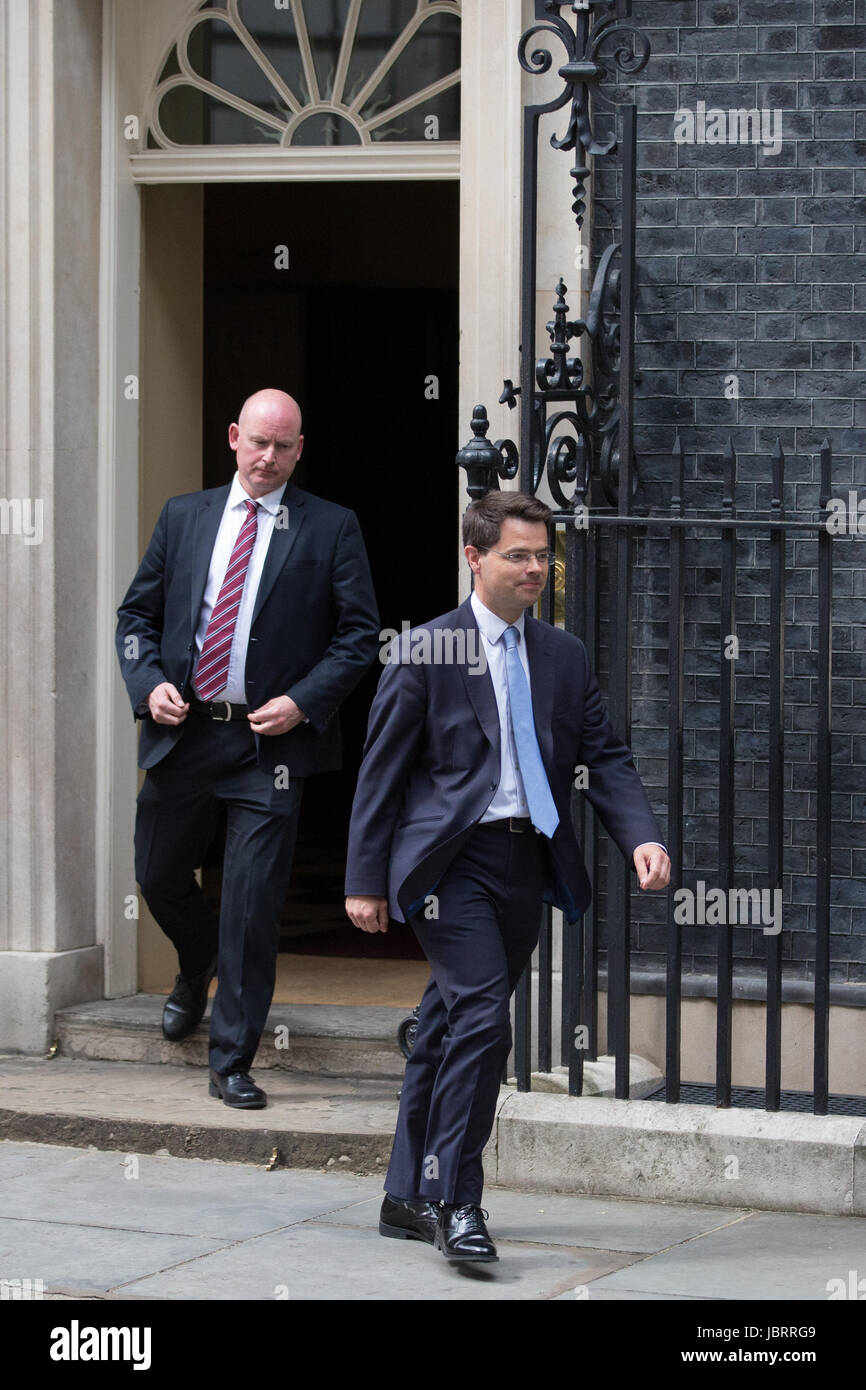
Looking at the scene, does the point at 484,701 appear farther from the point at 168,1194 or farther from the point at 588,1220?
the point at 168,1194

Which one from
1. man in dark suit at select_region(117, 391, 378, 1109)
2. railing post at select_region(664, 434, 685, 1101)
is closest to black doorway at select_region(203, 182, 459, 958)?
man in dark suit at select_region(117, 391, 378, 1109)

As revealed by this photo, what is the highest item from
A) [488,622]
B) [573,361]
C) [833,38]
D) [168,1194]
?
[833,38]

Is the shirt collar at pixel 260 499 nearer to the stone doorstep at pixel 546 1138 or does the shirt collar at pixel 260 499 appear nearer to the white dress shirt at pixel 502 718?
the white dress shirt at pixel 502 718

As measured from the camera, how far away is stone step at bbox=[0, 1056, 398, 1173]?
640cm

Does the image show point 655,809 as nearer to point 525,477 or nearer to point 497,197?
point 525,477

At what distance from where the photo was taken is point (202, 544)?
6.80 meters

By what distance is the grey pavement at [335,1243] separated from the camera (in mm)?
5086

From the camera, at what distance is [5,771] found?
7.52 m

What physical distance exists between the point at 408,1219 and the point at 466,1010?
0.66m

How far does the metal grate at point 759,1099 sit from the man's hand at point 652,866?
129 centimetres

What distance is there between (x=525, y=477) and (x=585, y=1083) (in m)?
1.82

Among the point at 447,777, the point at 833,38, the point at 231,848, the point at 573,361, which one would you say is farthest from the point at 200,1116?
the point at 833,38

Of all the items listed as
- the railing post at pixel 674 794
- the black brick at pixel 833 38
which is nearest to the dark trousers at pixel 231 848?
the railing post at pixel 674 794

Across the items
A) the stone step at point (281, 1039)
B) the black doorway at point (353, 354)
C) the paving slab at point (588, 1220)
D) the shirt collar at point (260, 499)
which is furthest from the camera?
the black doorway at point (353, 354)
